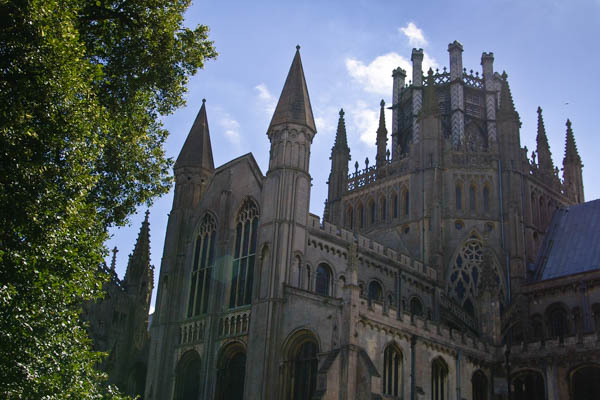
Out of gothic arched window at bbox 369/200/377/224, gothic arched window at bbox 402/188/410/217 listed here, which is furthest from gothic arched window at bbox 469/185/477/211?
gothic arched window at bbox 369/200/377/224

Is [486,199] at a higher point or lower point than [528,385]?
higher

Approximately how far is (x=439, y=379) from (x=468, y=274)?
14.0m

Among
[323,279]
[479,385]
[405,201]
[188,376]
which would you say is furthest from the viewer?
[405,201]

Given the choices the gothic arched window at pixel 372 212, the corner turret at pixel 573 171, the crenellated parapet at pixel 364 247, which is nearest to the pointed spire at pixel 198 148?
the crenellated parapet at pixel 364 247

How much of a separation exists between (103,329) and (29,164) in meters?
37.2

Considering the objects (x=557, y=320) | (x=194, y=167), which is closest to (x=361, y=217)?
(x=194, y=167)

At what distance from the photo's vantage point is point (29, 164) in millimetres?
17391

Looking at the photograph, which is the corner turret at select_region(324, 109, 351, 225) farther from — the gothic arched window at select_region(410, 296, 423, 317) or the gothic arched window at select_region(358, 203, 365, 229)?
the gothic arched window at select_region(410, 296, 423, 317)

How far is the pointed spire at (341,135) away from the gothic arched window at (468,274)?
51.1 ft

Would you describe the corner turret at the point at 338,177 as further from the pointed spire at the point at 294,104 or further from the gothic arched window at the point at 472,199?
the pointed spire at the point at 294,104

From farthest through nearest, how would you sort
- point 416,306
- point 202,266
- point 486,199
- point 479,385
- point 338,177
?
point 338,177, point 486,199, point 416,306, point 202,266, point 479,385

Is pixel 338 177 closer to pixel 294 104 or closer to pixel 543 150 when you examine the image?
pixel 543 150

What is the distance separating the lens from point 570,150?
201 ft

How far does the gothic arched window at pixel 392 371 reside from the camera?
35.2 m
